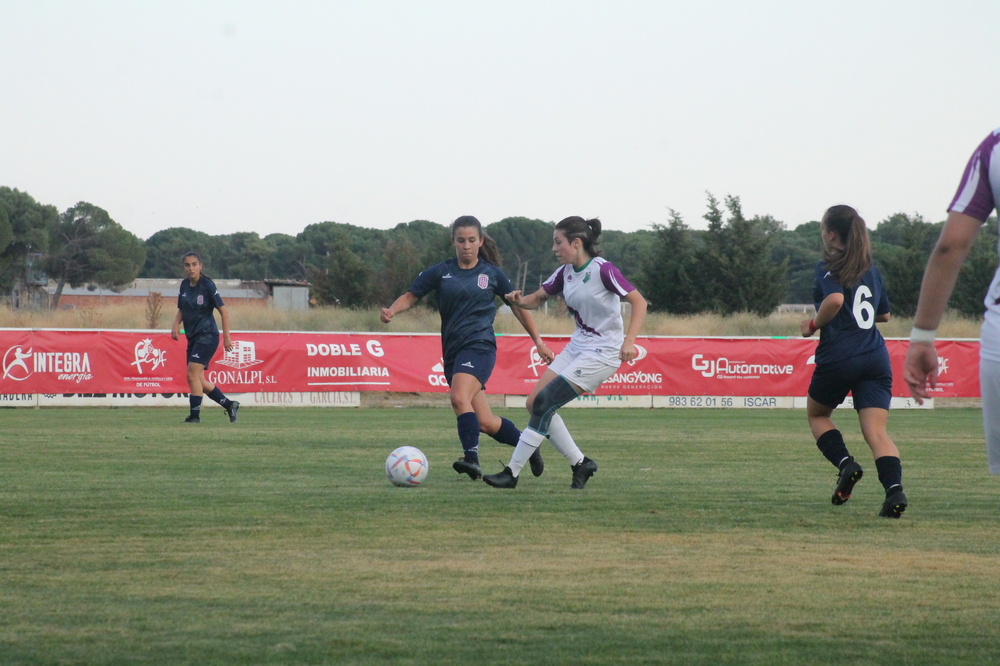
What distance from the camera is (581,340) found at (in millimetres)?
7801

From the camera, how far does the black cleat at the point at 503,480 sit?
773 centimetres

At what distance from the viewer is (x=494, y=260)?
8.92m

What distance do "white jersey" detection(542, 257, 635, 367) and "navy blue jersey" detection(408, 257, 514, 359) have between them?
3.16 ft

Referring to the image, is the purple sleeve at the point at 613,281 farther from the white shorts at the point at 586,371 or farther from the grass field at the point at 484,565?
the grass field at the point at 484,565

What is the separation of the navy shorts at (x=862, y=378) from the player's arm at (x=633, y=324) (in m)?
1.14

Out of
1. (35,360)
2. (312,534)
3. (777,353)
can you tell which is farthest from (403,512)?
(777,353)

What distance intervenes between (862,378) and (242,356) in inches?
623

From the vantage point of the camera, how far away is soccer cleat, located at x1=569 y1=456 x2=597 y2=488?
7801mm

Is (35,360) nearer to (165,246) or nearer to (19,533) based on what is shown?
(19,533)

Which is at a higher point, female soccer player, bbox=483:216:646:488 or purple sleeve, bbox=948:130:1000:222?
purple sleeve, bbox=948:130:1000:222

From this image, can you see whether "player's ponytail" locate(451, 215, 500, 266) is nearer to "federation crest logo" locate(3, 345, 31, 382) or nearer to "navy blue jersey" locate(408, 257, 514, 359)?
"navy blue jersey" locate(408, 257, 514, 359)

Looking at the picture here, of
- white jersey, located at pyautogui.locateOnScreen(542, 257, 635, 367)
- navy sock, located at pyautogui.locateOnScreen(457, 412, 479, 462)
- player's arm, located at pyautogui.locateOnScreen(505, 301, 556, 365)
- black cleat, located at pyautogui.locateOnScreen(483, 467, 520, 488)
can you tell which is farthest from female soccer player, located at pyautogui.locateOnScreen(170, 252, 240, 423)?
white jersey, located at pyautogui.locateOnScreen(542, 257, 635, 367)

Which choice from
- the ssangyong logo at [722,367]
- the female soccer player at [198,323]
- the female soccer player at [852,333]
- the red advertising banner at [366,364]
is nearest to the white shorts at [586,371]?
the female soccer player at [852,333]

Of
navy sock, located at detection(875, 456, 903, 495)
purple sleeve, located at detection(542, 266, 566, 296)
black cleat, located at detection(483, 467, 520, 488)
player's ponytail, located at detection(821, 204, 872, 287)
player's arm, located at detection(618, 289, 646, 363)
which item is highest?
player's ponytail, located at detection(821, 204, 872, 287)
